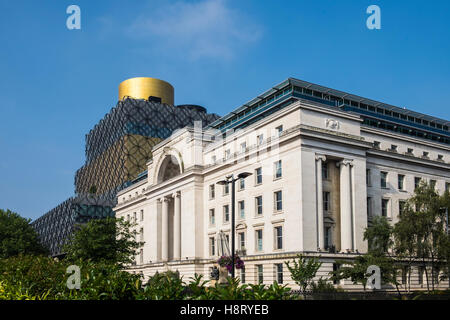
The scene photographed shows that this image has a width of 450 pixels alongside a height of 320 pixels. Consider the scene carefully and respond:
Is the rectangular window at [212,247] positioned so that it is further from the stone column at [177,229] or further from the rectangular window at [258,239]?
the rectangular window at [258,239]

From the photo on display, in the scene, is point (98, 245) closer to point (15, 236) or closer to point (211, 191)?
point (211, 191)

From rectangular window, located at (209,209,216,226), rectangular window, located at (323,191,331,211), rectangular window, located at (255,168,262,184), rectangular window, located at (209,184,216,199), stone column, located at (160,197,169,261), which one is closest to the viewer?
rectangular window, located at (323,191,331,211)

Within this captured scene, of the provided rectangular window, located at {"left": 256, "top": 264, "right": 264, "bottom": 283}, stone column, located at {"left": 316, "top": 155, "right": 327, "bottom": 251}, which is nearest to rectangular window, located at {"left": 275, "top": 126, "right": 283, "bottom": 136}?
stone column, located at {"left": 316, "top": 155, "right": 327, "bottom": 251}

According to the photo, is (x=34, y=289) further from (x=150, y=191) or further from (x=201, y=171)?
(x=150, y=191)

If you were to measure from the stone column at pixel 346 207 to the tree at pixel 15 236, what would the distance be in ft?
209

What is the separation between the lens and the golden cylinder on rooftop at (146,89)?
164 meters

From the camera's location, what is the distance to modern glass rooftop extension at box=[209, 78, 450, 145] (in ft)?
214

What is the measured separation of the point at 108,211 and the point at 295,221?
81573mm

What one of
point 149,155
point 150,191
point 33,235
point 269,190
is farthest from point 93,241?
point 149,155

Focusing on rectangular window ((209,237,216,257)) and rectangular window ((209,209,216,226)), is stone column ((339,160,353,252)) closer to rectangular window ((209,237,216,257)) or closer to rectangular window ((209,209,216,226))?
rectangular window ((209,237,216,257))

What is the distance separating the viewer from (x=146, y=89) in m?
164

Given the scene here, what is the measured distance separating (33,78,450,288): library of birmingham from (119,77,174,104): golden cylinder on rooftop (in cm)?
7401

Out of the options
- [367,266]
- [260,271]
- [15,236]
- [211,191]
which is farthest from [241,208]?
[15,236]
